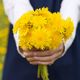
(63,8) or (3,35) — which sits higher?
(63,8)

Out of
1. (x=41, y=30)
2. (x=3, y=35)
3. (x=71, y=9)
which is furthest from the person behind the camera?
(x=3, y=35)

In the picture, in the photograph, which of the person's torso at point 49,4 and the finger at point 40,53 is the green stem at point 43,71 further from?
the person's torso at point 49,4

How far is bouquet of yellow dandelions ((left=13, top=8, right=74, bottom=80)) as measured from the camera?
151cm

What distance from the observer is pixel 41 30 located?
1.51 metres

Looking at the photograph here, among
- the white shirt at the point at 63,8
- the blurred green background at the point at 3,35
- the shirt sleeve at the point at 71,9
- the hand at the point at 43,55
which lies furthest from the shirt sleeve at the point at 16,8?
the blurred green background at the point at 3,35

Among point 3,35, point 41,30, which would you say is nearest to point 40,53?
point 41,30

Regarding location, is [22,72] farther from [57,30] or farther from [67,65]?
[57,30]

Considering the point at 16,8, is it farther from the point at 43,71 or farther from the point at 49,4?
the point at 43,71

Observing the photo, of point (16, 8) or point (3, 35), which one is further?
point (3, 35)

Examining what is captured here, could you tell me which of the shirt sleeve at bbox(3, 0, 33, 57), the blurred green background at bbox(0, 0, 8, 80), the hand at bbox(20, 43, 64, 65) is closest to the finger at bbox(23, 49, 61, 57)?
the hand at bbox(20, 43, 64, 65)

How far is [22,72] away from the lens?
222 centimetres

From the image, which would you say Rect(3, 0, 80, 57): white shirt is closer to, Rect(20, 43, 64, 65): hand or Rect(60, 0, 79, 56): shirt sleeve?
Rect(60, 0, 79, 56): shirt sleeve

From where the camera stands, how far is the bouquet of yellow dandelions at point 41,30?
4.97ft

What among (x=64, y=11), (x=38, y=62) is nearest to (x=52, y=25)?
(x=38, y=62)
